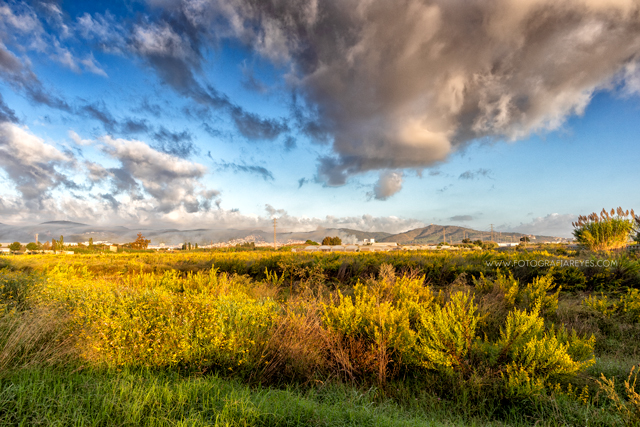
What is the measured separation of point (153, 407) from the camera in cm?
234

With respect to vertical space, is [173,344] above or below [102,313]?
below

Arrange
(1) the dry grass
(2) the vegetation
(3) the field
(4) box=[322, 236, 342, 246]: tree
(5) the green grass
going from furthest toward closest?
(4) box=[322, 236, 342, 246]: tree → (2) the vegetation → (1) the dry grass → (3) the field → (5) the green grass

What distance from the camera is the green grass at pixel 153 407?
2219 mm

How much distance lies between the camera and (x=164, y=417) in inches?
87.4

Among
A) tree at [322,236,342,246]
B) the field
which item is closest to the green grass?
the field

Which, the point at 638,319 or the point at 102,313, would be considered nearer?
the point at 102,313

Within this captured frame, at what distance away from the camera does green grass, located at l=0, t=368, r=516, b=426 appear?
2219 millimetres

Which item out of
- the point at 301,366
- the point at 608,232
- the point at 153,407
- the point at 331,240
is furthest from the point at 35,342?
the point at 331,240

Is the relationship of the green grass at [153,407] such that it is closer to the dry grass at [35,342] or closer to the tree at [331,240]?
the dry grass at [35,342]

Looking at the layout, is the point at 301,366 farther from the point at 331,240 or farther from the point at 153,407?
the point at 331,240

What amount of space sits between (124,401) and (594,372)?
4.94 m

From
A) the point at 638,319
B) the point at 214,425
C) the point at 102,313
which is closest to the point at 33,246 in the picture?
the point at 102,313

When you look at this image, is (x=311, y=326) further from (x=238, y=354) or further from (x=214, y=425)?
(x=214, y=425)

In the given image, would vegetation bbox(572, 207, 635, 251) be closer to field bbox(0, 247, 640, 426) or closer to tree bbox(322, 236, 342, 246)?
field bbox(0, 247, 640, 426)
